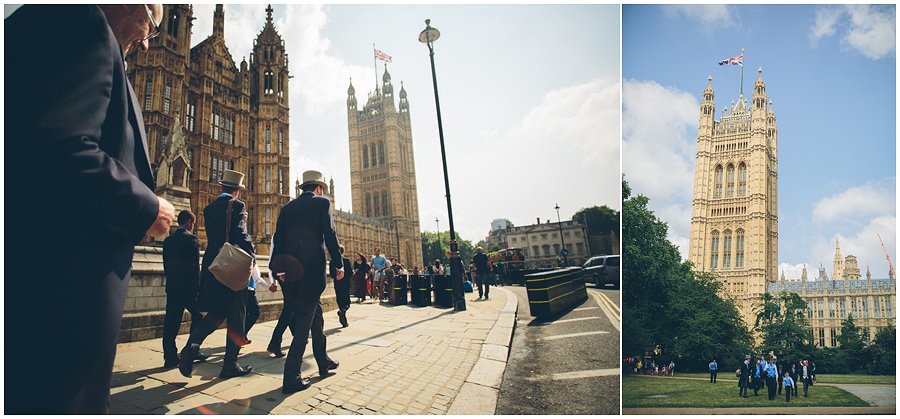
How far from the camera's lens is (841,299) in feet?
84.6

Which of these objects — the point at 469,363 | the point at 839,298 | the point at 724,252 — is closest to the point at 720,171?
the point at 724,252

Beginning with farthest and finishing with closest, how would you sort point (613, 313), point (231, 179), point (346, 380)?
point (613, 313) → point (231, 179) → point (346, 380)

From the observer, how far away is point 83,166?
938 mm

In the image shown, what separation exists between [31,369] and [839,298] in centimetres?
3575

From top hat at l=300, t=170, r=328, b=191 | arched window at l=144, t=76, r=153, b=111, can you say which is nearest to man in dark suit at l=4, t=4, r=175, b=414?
top hat at l=300, t=170, r=328, b=191

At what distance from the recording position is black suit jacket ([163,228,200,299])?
129 inches

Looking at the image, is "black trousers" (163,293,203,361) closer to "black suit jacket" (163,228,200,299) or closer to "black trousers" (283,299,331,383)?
"black suit jacket" (163,228,200,299)

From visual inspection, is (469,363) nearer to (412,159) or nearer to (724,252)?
(724,252)

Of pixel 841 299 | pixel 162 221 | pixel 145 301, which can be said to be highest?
pixel 162 221

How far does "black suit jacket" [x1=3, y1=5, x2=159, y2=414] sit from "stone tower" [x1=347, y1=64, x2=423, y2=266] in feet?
208

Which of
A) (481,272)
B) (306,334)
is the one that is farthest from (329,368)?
(481,272)

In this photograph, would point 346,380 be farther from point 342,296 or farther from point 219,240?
point 342,296

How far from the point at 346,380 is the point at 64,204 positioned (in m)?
1.78

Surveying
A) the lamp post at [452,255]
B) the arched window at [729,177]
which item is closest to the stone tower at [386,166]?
the arched window at [729,177]
